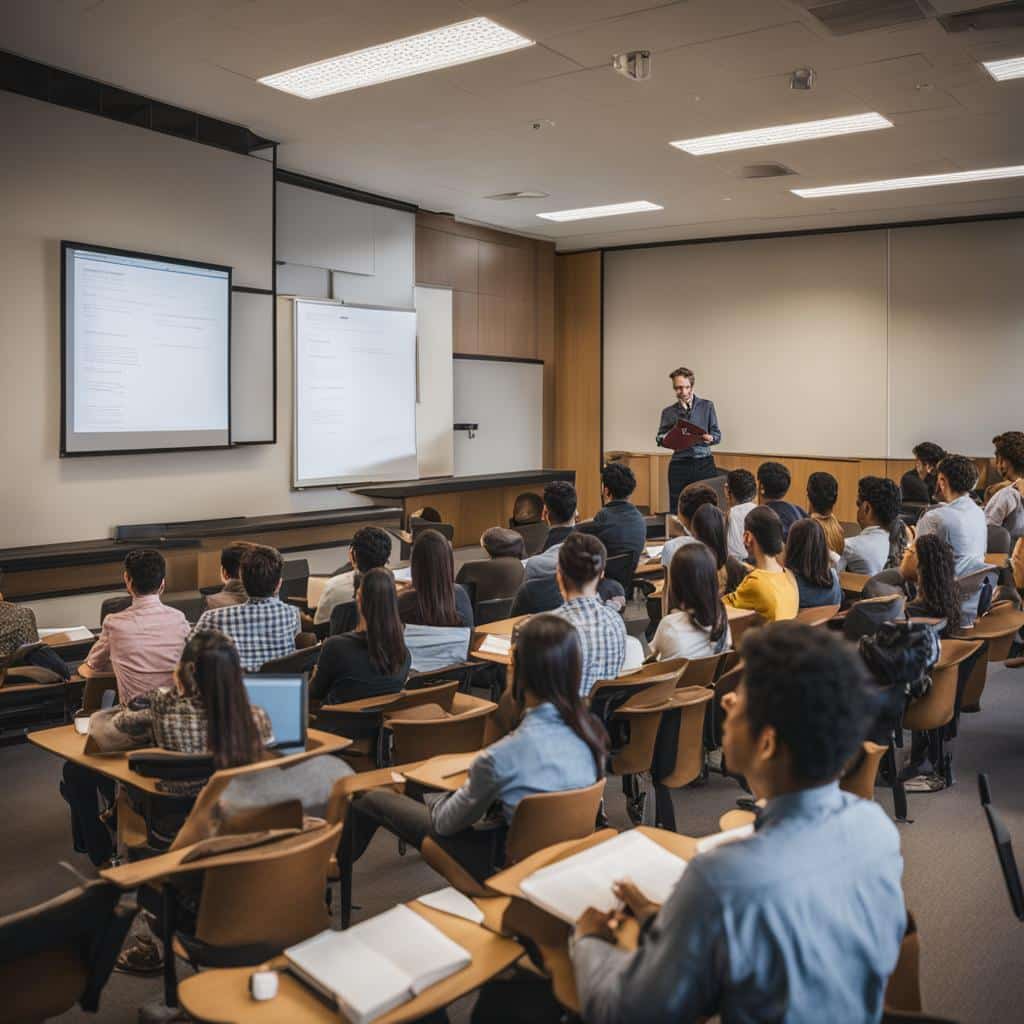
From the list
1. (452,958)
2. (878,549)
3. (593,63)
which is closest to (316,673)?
(452,958)

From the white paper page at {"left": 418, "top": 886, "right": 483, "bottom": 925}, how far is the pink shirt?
219 cm

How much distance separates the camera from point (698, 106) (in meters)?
6.82

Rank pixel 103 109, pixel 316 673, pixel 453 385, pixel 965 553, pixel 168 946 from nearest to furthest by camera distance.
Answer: pixel 168 946
pixel 316 673
pixel 965 553
pixel 103 109
pixel 453 385

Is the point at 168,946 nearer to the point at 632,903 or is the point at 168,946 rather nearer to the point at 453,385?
the point at 632,903

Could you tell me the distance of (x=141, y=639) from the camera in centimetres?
407

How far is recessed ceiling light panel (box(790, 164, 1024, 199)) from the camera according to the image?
879cm

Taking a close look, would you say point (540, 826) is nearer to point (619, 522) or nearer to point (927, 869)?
point (927, 869)

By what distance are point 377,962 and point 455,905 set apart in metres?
0.30

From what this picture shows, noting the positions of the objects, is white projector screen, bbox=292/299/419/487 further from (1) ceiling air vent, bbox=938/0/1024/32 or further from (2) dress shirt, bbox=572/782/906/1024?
(2) dress shirt, bbox=572/782/906/1024

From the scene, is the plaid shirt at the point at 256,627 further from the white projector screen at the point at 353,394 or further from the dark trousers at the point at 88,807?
the white projector screen at the point at 353,394

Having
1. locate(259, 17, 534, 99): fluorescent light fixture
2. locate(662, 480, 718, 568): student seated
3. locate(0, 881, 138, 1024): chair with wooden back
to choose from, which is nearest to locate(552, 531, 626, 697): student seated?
locate(0, 881, 138, 1024): chair with wooden back

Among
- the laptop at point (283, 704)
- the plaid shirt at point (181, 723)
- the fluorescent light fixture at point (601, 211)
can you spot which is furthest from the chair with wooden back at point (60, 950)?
the fluorescent light fixture at point (601, 211)

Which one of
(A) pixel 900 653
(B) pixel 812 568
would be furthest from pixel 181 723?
(B) pixel 812 568

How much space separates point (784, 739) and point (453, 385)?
385 inches
